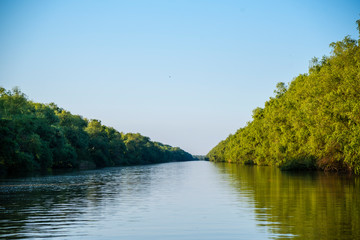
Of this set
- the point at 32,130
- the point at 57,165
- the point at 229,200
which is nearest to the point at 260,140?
the point at 57,165

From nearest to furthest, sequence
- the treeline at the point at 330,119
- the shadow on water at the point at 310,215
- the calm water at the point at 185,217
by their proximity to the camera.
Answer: the shadow on water at the point at 310,215 → the calm water at the point at 185,217 → the treeline at the point at 330,119

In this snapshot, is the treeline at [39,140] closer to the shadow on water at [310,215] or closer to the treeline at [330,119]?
the treeline at [330,119]

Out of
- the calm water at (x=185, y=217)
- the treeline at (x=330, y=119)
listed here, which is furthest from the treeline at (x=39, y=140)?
the treeline at (x=330, y=119)

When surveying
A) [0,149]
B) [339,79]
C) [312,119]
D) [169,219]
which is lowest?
[169,219]

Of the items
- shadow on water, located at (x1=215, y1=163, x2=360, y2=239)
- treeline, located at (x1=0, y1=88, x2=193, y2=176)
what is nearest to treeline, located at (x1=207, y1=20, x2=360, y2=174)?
shadow on water, located at (x1=215, y1=163, x2=360, y2=239)

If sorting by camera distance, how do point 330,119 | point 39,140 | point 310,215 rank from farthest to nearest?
point 39,140, point 330,119, point 310,215

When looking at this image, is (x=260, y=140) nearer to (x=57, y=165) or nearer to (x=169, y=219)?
(x=57, y=165)

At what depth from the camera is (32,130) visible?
211ft

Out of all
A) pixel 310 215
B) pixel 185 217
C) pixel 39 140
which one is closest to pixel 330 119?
pixel 310 215

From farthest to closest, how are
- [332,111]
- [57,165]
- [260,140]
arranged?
[260,140] → [57,165] → [332,111]

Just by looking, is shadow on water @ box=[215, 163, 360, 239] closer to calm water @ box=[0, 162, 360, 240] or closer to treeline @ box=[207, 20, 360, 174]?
calm water @ box=[0, 162, 360, 240]

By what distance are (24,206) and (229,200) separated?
1127 centimetres

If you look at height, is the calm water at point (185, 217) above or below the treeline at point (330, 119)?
below

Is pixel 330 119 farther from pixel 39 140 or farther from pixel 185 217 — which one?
pixel 39 140
